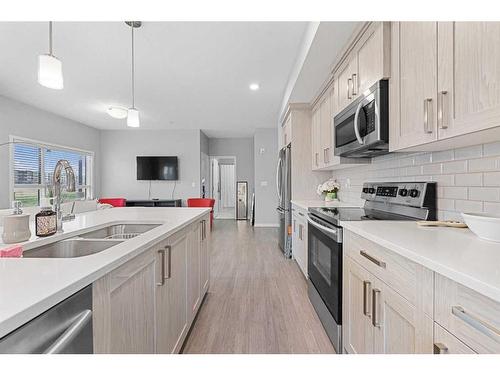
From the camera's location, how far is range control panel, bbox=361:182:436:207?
5.23ft

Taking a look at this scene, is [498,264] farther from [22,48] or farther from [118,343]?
[22,48]

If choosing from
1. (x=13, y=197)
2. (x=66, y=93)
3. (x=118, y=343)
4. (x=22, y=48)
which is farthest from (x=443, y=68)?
(x=13, y=197)

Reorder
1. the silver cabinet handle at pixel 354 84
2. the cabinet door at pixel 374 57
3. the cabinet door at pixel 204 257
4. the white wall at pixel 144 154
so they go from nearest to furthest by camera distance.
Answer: the cabinet door at pixel 374 57, the silver cabinet handle at pixel 354 84, the cabinet door at pixel 204 257, the white wall at pixel 144 154

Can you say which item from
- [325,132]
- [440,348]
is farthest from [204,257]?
[440,348]

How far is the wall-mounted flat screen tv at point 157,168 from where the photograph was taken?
695 centimetres

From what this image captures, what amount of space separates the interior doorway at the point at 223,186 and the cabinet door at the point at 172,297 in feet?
23.4

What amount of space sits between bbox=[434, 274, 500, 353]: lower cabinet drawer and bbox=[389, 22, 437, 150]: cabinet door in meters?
0.77

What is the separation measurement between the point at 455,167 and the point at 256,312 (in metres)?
1.80

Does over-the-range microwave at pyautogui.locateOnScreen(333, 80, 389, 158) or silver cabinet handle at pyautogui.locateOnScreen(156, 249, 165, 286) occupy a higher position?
over-the-range microwave at pyautogui.locateOnScreen(333, 80, 389, 158)

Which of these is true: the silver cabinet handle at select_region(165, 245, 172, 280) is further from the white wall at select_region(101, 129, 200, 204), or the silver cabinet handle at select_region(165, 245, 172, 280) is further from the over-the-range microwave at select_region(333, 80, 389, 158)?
the white wall at select_region(101, 129, 200, 204)

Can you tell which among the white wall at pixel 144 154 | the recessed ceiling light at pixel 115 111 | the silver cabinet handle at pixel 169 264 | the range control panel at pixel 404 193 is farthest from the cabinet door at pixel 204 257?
the white wall at pixel 144 154

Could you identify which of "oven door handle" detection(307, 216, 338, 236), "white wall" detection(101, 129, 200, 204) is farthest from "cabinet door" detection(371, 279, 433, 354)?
"white wall" detection(101, 129, 200, 204)

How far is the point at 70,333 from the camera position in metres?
0.65

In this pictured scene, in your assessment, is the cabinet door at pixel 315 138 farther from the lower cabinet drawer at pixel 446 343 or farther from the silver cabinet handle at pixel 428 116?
the lower cabinet drawer at pixel 446 343
